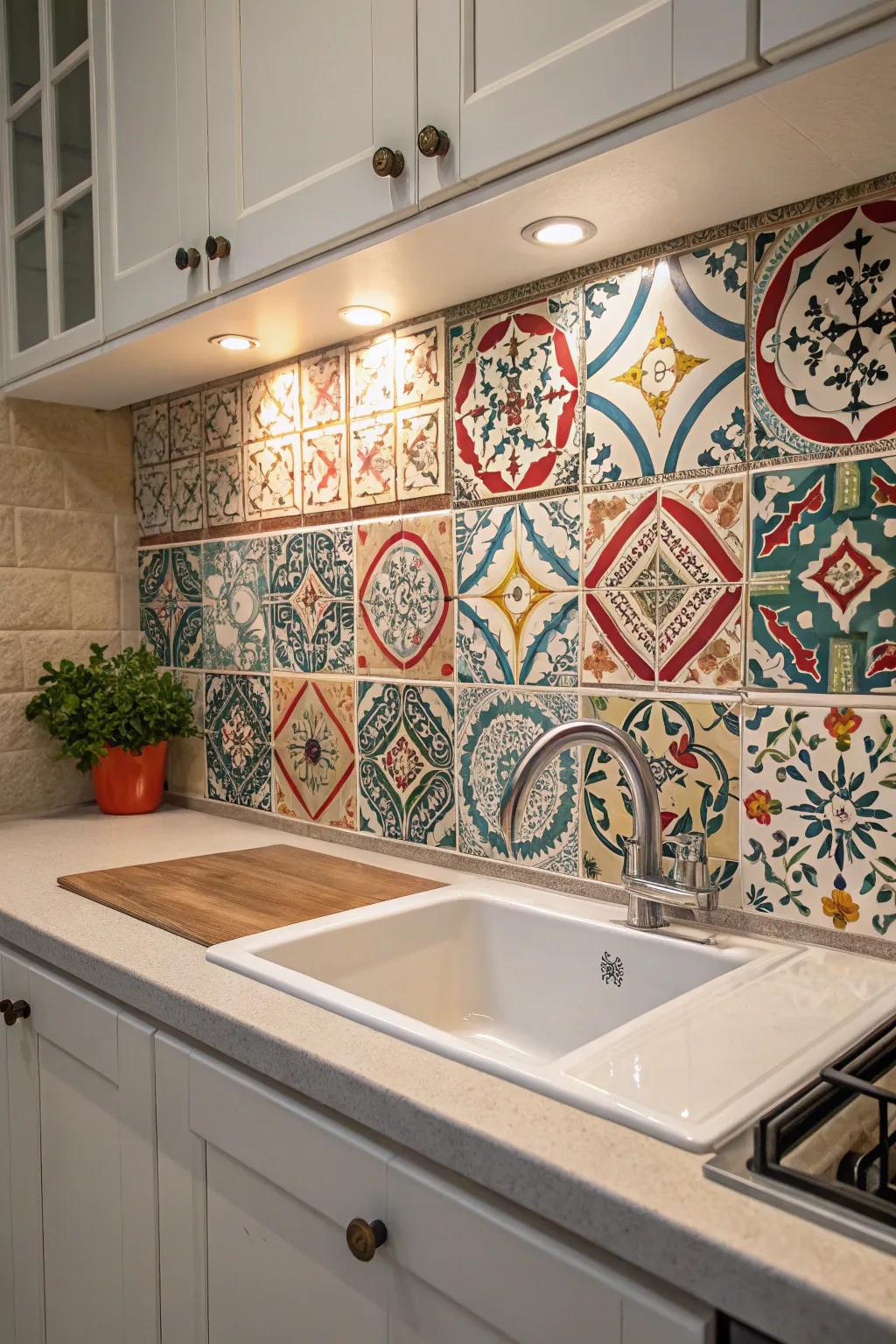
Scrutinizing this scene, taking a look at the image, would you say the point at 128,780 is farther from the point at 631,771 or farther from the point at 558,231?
the point at 558,231

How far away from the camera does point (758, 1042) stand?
34.5 inches

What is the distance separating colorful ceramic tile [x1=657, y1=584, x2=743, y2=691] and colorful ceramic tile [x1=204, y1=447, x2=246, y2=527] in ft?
3.19

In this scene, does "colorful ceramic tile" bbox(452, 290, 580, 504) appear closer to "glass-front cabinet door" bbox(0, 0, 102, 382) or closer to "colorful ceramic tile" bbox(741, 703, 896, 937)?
"colorful ceramic tile" bbox(741, 703, 896, 937)

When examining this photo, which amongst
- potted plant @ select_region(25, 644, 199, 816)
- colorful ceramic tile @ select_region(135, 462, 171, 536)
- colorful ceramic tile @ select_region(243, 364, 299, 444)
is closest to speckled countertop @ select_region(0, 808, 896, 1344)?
potted plant @ select_region(25, 644, 199, 816)

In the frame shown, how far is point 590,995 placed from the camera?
4.08 ft

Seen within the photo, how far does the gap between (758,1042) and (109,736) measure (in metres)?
1.45

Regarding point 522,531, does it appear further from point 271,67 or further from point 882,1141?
point 882,1141

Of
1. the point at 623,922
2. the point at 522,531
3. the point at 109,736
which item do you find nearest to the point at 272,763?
the point at 109,736

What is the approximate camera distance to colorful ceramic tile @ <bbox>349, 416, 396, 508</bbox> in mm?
1636

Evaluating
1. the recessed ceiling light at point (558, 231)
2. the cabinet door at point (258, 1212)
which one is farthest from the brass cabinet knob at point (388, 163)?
the cabinet door at point (258, 1212)

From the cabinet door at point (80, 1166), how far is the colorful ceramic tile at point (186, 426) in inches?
43.2

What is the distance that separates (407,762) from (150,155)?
102cm

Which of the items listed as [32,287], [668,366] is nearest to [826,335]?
[668,366]

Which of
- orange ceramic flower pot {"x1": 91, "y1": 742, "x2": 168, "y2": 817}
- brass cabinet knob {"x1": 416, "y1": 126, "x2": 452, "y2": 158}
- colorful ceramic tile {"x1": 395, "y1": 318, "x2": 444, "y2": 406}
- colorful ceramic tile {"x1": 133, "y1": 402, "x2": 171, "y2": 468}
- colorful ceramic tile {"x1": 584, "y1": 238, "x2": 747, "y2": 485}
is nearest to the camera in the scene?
brass cabinet knob {"x1": 416, "y1": 126, "x2": 452, "y2": 158}
